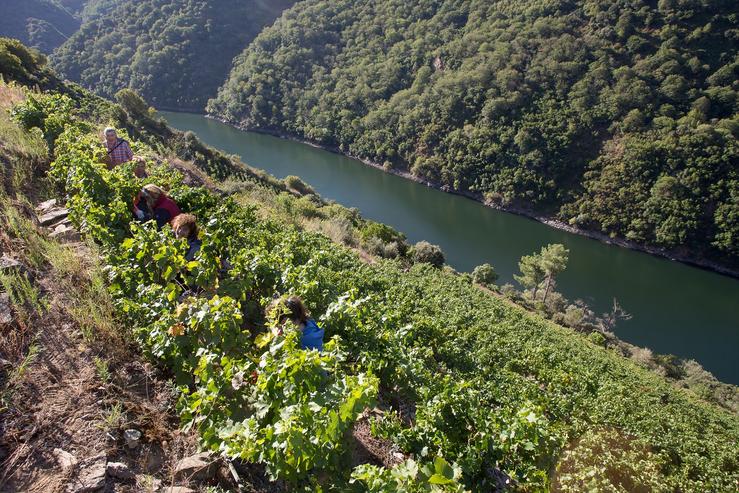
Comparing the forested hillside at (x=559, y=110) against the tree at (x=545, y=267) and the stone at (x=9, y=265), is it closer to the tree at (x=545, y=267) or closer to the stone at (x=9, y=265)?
the tree at (x=545, y=267)

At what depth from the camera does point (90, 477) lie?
93.3 inches

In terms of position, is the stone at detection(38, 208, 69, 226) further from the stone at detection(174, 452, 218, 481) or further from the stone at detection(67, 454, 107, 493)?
the stone at detection(174, 452, 218, 481)

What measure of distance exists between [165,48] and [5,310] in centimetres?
9760

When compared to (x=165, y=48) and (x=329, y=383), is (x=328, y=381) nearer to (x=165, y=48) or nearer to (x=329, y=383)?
(x=329, y=383)

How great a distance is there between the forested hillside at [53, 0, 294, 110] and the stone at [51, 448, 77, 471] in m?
86.6

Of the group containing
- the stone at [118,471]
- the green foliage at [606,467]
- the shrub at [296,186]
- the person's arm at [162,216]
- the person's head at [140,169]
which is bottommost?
the shrub at [296,186]

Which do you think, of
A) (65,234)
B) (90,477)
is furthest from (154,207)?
(90,477)

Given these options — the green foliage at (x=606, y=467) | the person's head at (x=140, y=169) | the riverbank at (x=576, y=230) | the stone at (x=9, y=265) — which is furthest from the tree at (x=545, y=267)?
the stone at (x=9, y=265)

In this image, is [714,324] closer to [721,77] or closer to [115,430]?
[721,77]

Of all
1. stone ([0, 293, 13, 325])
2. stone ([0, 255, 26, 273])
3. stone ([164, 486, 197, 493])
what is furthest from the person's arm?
stone ([164, 486, 197, 493])

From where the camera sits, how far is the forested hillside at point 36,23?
3484 inches

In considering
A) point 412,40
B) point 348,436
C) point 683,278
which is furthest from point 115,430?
point 412,40

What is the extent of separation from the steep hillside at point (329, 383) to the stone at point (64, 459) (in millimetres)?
604

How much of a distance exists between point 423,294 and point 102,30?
109 metres
